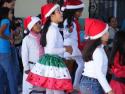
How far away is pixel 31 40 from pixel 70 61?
3.51 ft

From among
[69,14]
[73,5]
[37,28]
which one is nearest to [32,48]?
[37,28]

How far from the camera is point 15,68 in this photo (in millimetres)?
8320

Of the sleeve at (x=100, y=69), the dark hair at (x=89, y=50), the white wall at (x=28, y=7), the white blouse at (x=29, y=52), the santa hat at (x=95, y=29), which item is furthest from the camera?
the white wall at (x=28, y=7)

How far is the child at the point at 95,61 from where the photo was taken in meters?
6.01

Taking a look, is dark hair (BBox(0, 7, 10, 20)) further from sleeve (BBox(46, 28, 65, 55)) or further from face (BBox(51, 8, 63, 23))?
sleeve (BBox(46, 28, 65, 55))

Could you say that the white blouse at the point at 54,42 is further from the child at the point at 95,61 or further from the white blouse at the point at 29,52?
the child at the point at 95,61

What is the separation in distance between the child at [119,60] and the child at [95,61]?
0.26 metres

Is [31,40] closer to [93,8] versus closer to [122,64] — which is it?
[122,64]

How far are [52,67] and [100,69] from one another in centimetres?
Result: 118

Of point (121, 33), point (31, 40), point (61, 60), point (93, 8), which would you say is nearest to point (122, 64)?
point (121, 33)

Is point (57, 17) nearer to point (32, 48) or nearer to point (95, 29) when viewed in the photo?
point (32, 48)

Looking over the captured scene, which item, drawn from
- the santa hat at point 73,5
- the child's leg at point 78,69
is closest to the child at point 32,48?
the santa hat at point 73,5

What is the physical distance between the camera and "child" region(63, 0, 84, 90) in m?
8.53

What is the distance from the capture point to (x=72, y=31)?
28.1 ft
